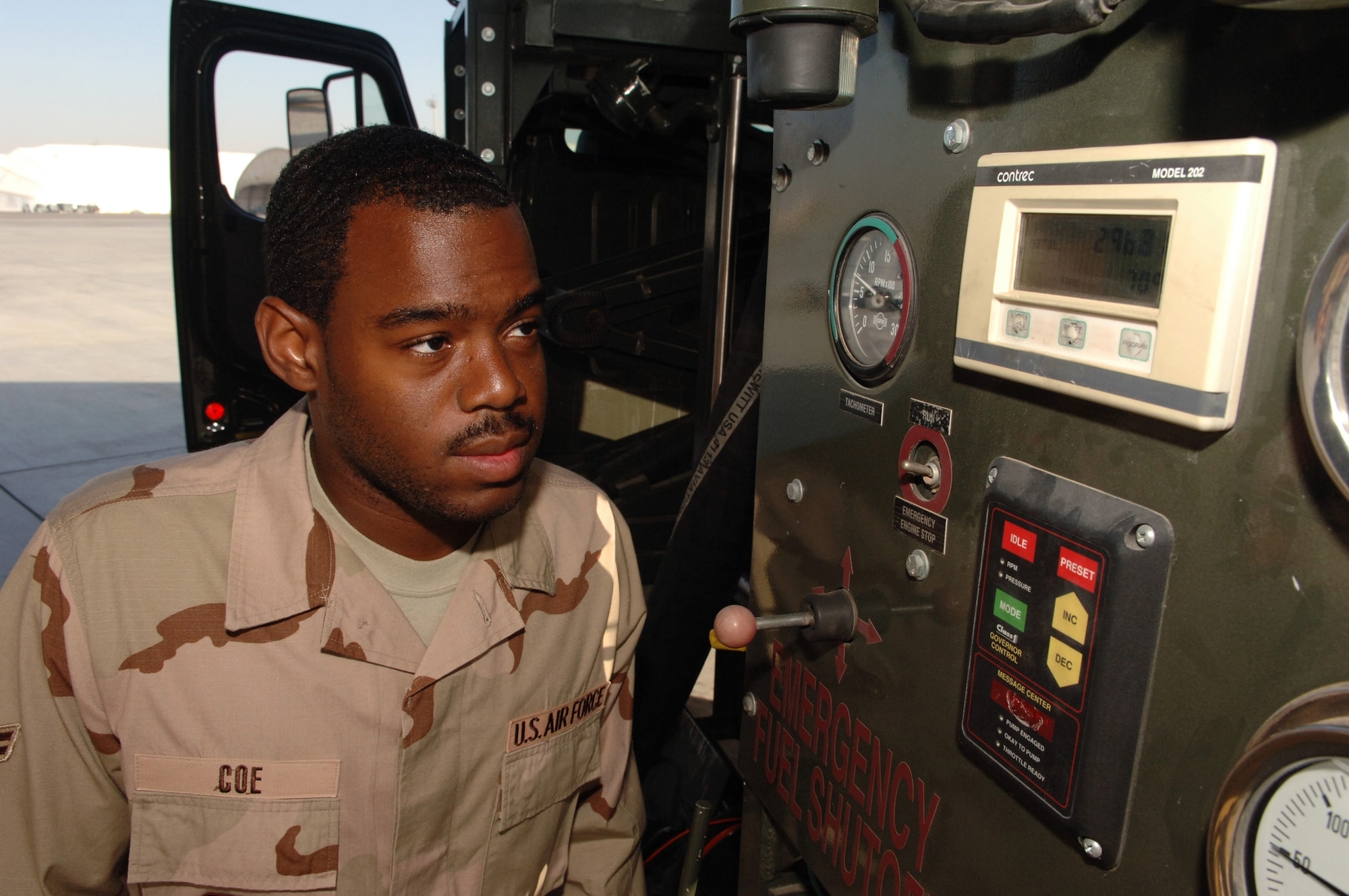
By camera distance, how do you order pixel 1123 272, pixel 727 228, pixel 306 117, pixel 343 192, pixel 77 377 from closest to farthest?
pixel 1123 272
pixel 343 192
pixel 727 228
pixel 306 117
pixel 77 377

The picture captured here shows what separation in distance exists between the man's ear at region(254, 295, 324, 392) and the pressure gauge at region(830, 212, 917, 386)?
614mm

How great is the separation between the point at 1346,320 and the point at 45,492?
21.0ft

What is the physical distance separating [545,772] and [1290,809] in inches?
35.7

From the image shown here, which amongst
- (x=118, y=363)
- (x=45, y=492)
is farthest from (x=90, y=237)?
(x=45, y=492)

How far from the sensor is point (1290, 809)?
685mm

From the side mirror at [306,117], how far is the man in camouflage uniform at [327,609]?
8.28 feet

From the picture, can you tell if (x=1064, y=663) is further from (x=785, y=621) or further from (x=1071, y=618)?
(x=785, y=621)

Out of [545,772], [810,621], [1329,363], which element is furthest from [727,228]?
[1329,363]

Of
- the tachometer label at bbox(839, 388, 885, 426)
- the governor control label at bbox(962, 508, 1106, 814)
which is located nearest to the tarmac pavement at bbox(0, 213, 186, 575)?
the tachometer label at bbox(839, 388, 885, 426)

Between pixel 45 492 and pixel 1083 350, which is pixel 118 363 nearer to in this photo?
pixel 45 492

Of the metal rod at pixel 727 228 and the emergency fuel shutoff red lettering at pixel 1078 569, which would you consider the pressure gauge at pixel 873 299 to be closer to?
the emergency fuel shutoff red lettering at pixel 1078 569

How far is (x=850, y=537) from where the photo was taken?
1226 mm

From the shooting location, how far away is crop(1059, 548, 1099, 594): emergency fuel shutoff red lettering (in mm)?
837

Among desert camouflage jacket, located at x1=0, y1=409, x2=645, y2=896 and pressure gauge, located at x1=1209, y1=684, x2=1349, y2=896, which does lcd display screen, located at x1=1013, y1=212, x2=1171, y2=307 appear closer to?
pressure gauge, located at x1=1209, y1=684, x2=1349, y2=896
